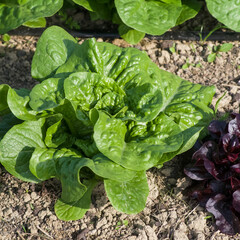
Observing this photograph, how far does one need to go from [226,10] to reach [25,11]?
7.45ft

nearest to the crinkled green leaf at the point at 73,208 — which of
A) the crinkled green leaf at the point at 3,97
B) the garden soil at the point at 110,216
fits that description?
the garden soil at the point at 110,216

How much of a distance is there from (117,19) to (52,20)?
0.97 metres

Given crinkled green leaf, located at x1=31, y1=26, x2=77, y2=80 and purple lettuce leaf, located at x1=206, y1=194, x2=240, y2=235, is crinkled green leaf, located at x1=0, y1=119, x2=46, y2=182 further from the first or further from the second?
purple lettuce leaf, located at x1=206, y1=194, x2=240, y2=235

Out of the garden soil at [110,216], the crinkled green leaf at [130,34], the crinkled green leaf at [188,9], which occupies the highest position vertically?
the crinkled green leaf at [188,9]

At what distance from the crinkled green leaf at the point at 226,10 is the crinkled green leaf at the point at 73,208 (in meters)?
2.54

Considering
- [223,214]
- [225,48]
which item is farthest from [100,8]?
[223,214]

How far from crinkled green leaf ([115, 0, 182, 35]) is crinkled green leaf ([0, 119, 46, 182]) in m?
1.55

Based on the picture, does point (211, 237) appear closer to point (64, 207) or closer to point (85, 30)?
point (64, 207)

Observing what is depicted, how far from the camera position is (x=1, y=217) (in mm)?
3609

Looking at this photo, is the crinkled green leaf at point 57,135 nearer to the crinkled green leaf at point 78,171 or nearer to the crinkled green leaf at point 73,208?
the crinkled green leaf at point 78,171

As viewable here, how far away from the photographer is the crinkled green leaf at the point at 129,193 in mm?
3248

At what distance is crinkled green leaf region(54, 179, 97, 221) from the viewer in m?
3.45

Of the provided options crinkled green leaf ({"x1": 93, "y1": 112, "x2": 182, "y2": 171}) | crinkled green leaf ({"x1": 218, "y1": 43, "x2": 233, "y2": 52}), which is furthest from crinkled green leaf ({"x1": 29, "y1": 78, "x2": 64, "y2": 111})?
crinkled green leaf ({"x1": 218, "y1": 43, "x2": 233, "y2": 52})

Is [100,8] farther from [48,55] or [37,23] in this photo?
[48,55]
